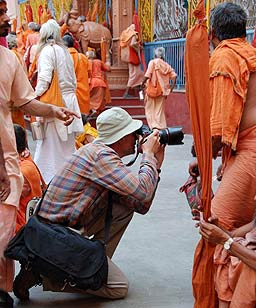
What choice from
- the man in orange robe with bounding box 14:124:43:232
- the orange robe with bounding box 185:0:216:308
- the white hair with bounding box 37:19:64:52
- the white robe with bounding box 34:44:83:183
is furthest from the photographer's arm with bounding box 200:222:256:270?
the white hair with bounding box 37:19:64:52

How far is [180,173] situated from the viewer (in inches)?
310

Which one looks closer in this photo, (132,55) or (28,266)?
(28,266)

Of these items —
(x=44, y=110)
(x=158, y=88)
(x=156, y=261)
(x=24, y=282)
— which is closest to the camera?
(x=24, y=282)

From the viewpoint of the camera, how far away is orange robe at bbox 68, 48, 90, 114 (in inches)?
348

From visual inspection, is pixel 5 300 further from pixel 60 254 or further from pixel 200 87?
pixel 200 87

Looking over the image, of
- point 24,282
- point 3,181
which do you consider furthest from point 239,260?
point 24,282

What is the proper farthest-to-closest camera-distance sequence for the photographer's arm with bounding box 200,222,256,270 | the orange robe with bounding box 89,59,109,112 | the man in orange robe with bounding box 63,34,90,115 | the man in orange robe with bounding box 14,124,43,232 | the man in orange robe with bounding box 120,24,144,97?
the man in orange robe with bounding box 120,24,144,97
the orange robe with bounding box 89,59,109,112
the man in orange robe with bounding box 63,34,90,115
the man in orange robe with bounding box 14,124,43,232
the photographer's arm with bounding box 200,222,256,270

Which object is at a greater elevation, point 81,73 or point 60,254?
point 81,73

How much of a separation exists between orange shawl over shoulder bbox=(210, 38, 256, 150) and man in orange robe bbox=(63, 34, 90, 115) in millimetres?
5773

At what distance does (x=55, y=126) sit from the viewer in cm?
662

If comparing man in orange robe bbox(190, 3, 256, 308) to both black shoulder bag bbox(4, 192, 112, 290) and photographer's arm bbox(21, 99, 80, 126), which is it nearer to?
black shoulder bag bbox(4, 192, 112, 290)

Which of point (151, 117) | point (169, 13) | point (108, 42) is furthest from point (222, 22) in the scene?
point (108, 42)

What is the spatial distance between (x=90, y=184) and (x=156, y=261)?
122cm

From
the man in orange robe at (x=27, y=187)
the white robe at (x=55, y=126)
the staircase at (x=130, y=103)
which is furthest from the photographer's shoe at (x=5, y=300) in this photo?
the staircase at (x=130, y=103)
